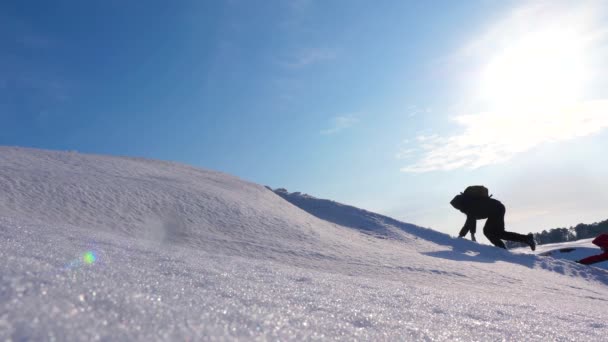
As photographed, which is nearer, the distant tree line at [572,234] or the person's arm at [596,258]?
the person's arm at [596,258]

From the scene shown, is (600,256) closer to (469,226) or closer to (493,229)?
(493,229)

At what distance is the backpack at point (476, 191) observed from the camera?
530 inches

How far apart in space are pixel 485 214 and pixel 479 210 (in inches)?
8.8

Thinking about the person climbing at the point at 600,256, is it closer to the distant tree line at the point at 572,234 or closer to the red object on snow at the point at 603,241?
the red object on snow at the point at 603,241

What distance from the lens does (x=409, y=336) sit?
182cm

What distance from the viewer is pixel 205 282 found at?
7.19 feet

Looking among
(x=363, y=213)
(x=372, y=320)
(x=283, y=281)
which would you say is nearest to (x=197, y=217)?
(x=283, y=281)

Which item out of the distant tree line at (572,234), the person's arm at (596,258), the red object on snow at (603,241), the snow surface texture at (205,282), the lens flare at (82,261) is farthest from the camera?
the distant tree line at (572,234)

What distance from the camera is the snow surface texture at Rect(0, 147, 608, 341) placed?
1.25m

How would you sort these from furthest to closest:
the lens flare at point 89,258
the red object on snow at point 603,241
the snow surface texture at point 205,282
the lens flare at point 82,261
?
the red object on snow at point 603,241, the lens flare at point 89,258, the lens flare at point 82,261, the snow surface texture at point 205,282

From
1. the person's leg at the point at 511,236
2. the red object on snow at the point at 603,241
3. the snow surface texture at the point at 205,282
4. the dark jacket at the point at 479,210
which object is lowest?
the snow surface texture at the point at 205,282

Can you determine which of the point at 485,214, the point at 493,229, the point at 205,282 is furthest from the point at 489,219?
the point at 205,282

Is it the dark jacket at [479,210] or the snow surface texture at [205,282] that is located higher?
the dark jacket at [479,210]

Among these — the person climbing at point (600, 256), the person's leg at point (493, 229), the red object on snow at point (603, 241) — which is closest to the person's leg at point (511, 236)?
the person's leg at point (493, 229)
